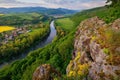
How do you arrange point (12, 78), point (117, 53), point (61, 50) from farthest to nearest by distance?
point (12, 78) → point (61, 50) → point (117, 53)

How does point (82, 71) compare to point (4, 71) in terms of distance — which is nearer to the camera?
point (82, 71)

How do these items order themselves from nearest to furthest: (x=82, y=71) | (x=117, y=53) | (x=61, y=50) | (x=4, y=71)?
(x=117, y=53) < (x=82, y=71) < (x=61, y=50) < (x=4, y=71)

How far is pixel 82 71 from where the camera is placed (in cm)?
3722

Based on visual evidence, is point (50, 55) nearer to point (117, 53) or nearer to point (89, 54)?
point (89, 54)

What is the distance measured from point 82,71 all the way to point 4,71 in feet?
299

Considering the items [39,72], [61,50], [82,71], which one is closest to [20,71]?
[61,50]

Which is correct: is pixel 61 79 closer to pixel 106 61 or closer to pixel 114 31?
pixel 106 61

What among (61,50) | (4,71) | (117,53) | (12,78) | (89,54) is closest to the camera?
(117,53)

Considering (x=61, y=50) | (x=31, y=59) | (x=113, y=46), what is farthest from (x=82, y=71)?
(x=31, y=59)

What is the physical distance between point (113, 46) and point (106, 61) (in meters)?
2.08

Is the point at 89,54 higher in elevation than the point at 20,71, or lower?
higher

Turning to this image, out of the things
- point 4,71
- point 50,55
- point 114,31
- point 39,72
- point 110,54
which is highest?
point 114,31

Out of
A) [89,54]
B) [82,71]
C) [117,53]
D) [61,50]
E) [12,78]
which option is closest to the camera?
[117,53]

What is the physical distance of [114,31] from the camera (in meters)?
33.5
